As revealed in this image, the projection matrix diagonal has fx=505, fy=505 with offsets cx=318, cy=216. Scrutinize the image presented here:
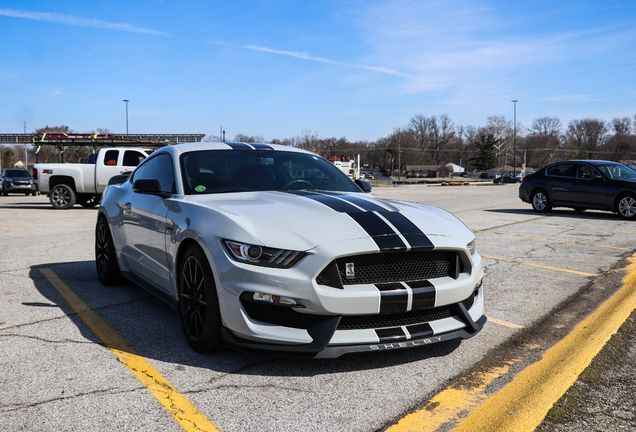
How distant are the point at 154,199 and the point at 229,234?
5.15ft

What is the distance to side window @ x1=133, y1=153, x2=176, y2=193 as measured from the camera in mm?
4500

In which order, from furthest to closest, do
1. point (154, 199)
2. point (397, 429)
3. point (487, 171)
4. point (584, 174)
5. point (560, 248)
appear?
point (487, 171) → point (584, 174) → point (560, 248) → point (154, 199) → point (397, 429)

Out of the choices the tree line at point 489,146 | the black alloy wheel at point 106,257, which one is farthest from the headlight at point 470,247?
the tree line at point 489,146

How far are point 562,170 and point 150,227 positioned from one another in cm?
1307

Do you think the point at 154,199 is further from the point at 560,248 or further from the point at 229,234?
the point at 560,248

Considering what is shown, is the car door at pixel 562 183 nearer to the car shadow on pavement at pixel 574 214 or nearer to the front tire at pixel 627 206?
the car shadow on pavement at pixel 574 214

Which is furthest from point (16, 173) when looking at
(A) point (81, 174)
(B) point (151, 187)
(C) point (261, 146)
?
(B) point (151, 187)

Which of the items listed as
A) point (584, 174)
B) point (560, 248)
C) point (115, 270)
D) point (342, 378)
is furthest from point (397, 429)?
point (584, 174)

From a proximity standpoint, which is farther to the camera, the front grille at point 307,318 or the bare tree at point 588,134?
the bare tree at point 588,134

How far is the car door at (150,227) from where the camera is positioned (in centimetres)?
417

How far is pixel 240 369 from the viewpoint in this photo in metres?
3.30

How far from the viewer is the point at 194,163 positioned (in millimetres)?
4504

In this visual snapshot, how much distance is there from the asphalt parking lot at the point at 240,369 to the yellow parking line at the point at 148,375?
4cm

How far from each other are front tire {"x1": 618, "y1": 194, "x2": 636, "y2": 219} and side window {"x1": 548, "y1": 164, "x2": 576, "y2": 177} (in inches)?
57.7
